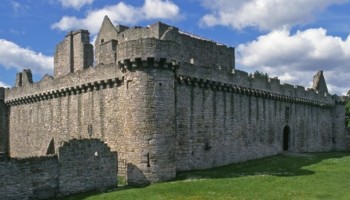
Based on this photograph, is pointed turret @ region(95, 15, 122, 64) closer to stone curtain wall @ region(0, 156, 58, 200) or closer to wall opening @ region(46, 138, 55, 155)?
wall opening @ region(46, 138, 55, 155)

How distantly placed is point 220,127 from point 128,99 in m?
8.66

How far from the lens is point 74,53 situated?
37.1m

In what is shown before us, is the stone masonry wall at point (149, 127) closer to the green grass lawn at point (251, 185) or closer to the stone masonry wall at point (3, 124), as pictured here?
the green grass lawn at point (251, 185)

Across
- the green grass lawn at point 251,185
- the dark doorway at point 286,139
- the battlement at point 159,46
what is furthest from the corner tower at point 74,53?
the dark doorway at point 286,139

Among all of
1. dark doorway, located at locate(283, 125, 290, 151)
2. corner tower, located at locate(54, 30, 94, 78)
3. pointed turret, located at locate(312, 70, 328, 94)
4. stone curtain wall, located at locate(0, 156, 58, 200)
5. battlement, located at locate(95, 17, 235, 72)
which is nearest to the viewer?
stone curtain wall, located at locate(0, 156, 58, 200)

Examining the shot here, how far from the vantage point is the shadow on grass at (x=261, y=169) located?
Answer: 82.5ft

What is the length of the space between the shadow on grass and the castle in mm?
1009

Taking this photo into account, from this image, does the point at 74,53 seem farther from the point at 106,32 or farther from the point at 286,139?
the point at 286,139

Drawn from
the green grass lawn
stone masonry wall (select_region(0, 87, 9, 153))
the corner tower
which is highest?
the corner tower

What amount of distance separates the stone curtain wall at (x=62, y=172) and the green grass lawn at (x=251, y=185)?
0.96 m

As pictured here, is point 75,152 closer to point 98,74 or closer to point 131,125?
point 131,125

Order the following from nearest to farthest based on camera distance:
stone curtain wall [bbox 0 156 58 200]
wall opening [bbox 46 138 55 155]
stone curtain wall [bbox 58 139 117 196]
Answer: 1. stone curtain wall [bbox 0 156 58 200]
2. stone curtain wall [bbox 58 139 117 196]
3. wall opening [bbox 46 138 55 155]

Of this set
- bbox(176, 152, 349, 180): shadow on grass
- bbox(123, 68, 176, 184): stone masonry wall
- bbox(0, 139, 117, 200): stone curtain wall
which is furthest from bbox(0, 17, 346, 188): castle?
bbox(0, 139, 117, 200): stone curtain wall

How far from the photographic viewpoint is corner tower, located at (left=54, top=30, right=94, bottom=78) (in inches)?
1421
